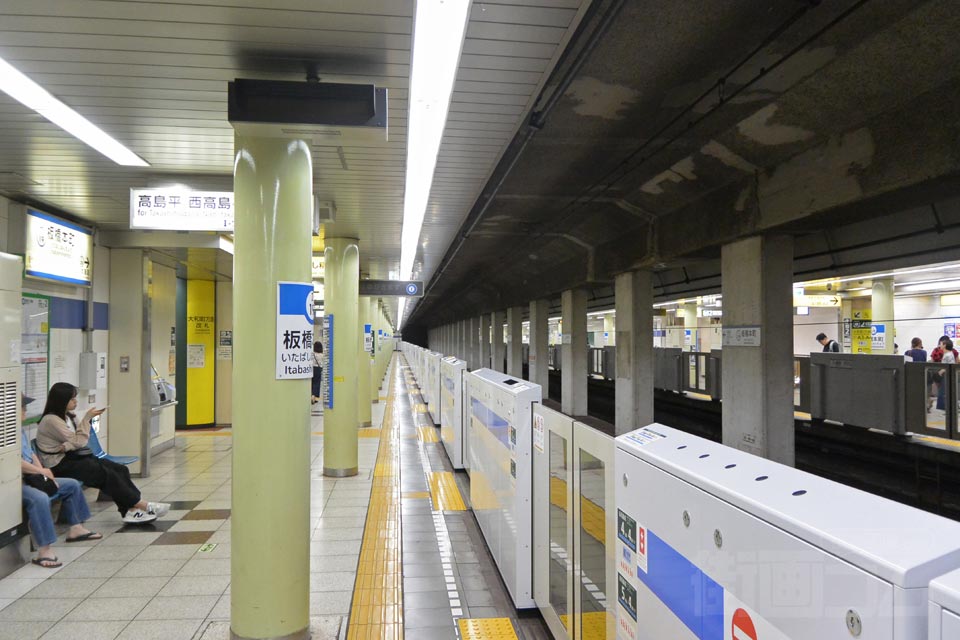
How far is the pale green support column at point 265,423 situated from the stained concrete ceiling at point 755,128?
1.98 meters

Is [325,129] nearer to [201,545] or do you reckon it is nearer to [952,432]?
[201,545]

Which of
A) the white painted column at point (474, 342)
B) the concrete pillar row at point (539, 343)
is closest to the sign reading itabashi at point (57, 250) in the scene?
the concrete pillar row at point (539, 343)

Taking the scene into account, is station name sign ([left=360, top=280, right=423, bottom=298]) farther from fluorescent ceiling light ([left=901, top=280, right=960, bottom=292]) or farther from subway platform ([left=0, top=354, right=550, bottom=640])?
fluorescent ceiling light ([left=901, top=280, right=960, bottom=292])

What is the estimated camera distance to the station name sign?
12.6 meters

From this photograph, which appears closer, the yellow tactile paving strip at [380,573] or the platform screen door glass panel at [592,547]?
the platform screen door glass panel at [592,547]

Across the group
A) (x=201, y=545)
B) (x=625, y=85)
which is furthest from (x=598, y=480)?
(x=201, y=545)

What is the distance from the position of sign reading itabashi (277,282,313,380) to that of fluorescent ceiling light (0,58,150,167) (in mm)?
1987

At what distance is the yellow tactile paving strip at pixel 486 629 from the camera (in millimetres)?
3604

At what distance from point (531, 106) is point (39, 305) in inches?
207

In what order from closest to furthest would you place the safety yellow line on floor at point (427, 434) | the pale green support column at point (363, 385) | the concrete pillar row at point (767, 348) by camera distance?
1. the concrete pillar row at point (767, 348)
2. the safety yellow line on floor at point (427, 434)
3. the pale green support column at point (363, 385)

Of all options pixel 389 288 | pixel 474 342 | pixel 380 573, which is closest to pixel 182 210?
pixel 380 573

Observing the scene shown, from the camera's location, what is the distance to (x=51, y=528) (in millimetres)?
4762

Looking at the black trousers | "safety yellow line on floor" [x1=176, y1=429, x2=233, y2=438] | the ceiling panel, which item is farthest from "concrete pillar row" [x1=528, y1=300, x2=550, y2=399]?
the black trousers

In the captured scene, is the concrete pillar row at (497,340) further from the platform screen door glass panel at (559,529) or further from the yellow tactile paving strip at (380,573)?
the platform screen door glass panel at (559,529)
